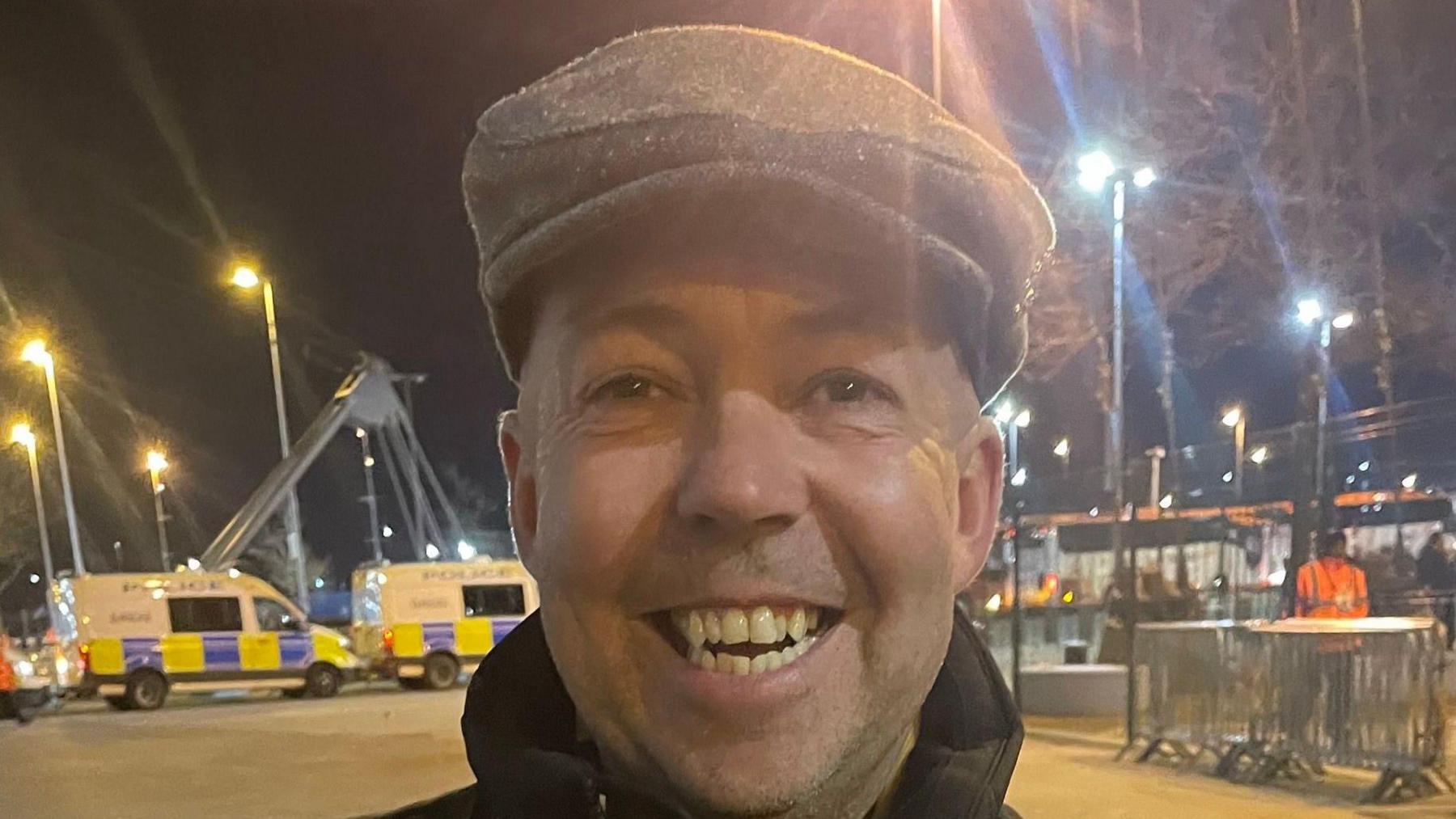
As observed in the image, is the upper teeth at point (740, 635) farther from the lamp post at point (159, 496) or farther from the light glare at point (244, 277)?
the lamp post at point (159, 496)

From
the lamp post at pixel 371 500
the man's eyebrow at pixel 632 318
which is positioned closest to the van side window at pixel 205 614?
the lamp post at pixel 371 500

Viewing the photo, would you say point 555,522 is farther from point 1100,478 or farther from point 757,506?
point 1100,478

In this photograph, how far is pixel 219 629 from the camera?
46.0 feet

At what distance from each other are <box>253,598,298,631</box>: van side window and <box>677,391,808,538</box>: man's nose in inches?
586

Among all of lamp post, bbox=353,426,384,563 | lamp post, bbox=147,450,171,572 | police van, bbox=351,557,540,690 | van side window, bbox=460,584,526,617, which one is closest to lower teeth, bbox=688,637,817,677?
police van, bbox=351,557,540,690

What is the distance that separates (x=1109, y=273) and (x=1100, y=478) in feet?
6.79

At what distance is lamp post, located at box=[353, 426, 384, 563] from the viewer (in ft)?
66.7

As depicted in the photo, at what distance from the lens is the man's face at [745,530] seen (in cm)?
94

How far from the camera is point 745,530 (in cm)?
93

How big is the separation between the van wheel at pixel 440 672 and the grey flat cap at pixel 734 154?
47.5ft

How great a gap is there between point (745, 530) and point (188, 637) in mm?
14934

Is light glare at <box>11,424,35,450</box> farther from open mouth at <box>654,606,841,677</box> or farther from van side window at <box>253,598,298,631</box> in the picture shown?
open mouth at <box>654,606,841,677</box>

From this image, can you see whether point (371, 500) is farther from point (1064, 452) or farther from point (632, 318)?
point (632, 318)

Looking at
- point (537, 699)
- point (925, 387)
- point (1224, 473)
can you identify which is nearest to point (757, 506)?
point (925, 387)
